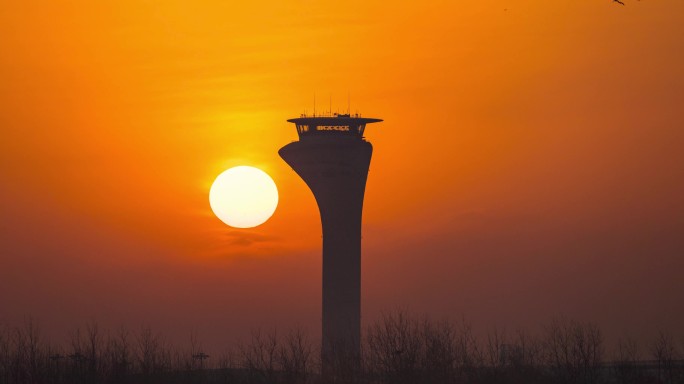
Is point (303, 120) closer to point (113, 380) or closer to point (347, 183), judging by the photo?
point (347, 183)

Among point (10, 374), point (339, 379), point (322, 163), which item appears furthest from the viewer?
point (322, 163)

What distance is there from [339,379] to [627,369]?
25.1 metres

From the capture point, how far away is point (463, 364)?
105 meters

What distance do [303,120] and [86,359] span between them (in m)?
104

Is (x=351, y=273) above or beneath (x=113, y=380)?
above

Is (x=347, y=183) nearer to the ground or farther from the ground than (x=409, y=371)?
farther from the ground

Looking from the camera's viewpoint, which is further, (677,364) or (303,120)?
(303,120)

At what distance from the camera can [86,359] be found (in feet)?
328

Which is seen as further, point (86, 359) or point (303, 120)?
point (303, 120)

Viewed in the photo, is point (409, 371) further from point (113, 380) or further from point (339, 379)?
point (113, 380)

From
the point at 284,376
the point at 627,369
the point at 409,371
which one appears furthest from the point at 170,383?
the point at 627,369

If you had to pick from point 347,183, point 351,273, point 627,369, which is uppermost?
point 347,183

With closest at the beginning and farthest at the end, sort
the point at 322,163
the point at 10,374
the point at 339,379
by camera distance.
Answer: the point at 10,374 → the point at 339,379 → the point at 322,163

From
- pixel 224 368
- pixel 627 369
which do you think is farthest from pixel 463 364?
pixel 224 368
